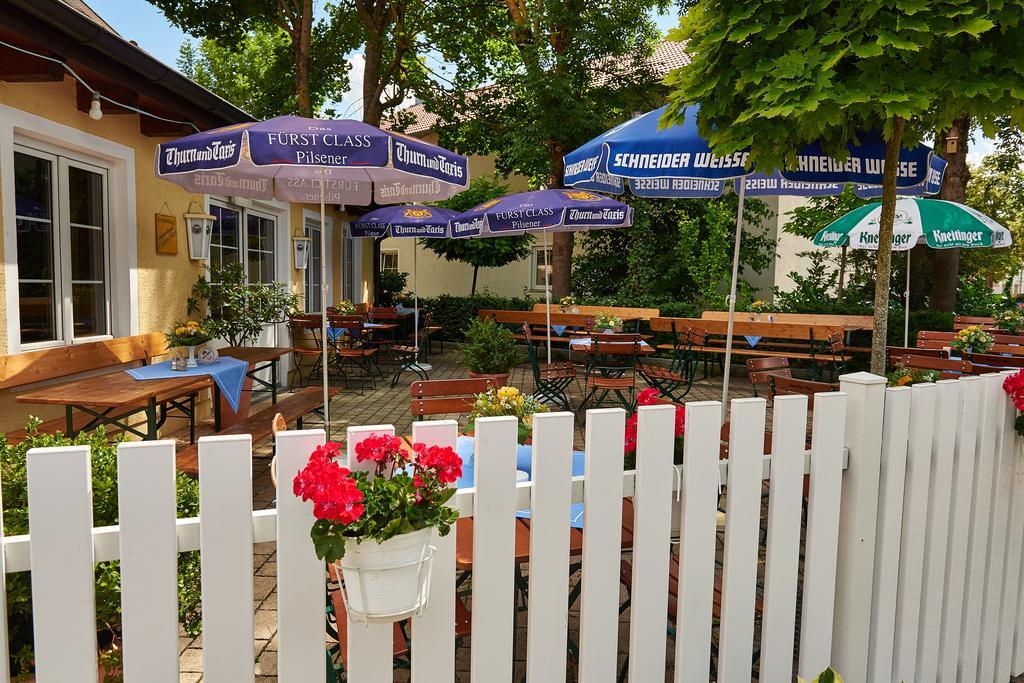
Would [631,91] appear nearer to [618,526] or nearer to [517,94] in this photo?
[517,94]

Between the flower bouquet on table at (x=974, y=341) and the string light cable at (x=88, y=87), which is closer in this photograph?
the string light cable at (x=88, y=87)

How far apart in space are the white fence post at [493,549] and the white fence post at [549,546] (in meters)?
0.06

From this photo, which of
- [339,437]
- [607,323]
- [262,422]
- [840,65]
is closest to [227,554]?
[840,65]

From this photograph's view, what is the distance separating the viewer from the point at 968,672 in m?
2.51

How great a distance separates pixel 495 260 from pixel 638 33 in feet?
19.0

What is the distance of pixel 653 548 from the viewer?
6.15ft

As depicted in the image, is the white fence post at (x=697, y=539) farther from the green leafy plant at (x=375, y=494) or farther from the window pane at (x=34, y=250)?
the window pane at (x=34, y=250)

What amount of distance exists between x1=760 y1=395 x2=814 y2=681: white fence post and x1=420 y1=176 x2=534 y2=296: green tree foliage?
1373 cm

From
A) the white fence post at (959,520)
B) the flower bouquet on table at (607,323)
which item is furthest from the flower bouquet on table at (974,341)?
the white fence post at (959,520)

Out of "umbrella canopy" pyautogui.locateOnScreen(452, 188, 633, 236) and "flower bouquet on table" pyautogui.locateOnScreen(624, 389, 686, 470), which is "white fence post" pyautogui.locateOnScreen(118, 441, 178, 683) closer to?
"flower bouquet on table" pyautogui.locateOnScreen(624, 389, 686, 470)

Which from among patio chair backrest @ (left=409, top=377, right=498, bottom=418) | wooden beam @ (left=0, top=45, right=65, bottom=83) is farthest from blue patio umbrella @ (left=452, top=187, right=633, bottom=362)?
wooden beam @ (left=0, top=45, right=65, bottom=83)

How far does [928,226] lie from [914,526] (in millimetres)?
5132

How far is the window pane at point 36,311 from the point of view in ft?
15.5

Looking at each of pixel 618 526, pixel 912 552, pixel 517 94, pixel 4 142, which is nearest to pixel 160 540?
pixel 618 526
